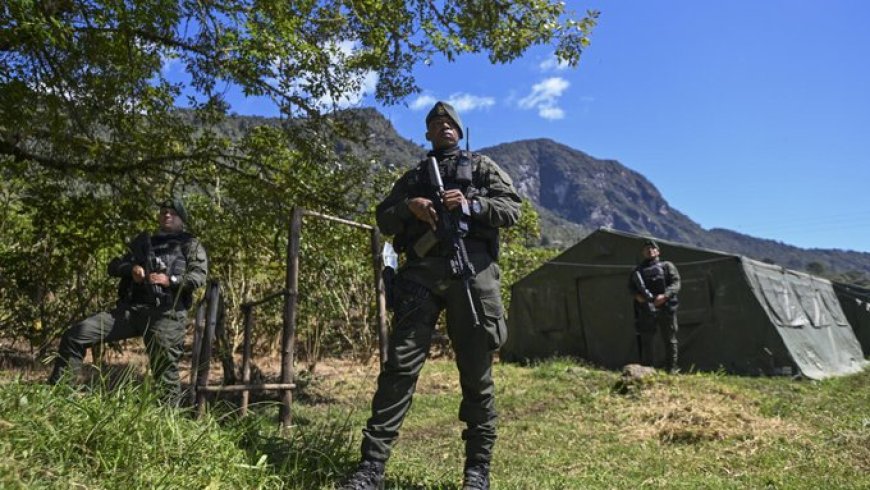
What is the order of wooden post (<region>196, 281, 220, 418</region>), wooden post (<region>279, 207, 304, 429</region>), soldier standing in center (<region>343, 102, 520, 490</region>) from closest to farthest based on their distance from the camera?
soldier standing in center (<region>343, 102, 520, 490</region>)
wooden post (<region>196, 281, 220, 418</region>)
wooden post (<region>279, 207, 304, 429</region>)

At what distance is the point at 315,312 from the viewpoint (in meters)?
9.36

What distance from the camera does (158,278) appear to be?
15.0ft

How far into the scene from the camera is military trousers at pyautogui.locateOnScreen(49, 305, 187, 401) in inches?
170

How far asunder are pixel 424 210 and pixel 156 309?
8.48ft

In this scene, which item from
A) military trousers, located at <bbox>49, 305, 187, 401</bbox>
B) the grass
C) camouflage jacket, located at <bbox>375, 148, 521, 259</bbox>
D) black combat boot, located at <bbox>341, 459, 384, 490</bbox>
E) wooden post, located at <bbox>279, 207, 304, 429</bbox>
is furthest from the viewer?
wooden post, located at <bbox>279, 207, 304, 429</bbox>

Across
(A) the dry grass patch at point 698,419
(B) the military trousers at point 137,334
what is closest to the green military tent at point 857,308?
A: (A) the dry grass patch at point 698,419

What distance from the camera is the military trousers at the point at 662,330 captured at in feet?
28.8

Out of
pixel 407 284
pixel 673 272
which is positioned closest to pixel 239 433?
pixel 407 284

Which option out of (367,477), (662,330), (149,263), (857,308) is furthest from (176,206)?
(857,308)

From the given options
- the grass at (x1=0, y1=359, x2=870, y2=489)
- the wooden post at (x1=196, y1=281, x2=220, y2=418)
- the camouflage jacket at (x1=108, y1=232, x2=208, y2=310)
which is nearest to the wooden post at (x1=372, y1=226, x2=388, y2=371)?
the grass at (x1=0, y1=359, x2=870, y2=489)

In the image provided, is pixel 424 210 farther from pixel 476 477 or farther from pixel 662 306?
pixel 662 306

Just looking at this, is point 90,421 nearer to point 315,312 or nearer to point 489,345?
point 489,345

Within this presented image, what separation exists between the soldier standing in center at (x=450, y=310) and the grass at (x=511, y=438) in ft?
1.15

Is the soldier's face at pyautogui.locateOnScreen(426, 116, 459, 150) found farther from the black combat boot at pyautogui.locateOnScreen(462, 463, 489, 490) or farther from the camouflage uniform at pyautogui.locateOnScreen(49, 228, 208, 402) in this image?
the camouflage uniform at pyautogui.locateOnScreen(49, 228, 208, 402)
